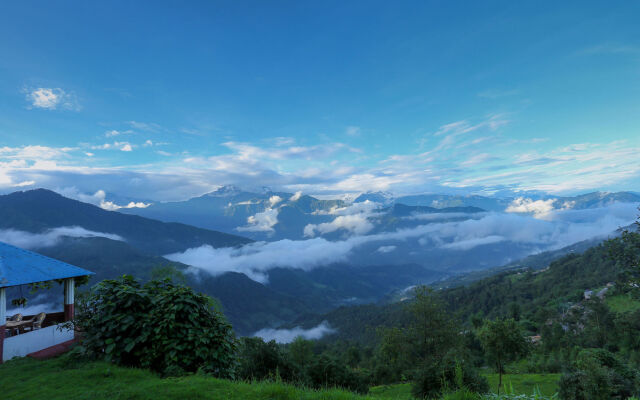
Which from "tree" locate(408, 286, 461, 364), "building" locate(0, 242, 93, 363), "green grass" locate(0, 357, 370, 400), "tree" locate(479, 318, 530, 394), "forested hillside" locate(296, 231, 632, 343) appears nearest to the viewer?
"green grass" locate(0, 357, 370, 400)

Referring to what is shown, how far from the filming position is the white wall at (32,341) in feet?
40.7

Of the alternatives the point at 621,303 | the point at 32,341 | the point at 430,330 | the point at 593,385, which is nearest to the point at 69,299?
the point at 32,341

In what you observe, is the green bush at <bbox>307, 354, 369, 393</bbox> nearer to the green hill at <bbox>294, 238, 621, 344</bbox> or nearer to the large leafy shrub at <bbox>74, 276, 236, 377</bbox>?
the large leafy shrub at <bbox>74, 276, 236, 377</bbox>

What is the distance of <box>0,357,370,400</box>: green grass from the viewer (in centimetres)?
650

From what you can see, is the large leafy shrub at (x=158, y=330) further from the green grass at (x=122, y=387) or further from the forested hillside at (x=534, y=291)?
the forested hillside at (x=534, y=291)

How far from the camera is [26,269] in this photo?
13.3 m

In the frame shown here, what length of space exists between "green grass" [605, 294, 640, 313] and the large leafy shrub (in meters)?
104

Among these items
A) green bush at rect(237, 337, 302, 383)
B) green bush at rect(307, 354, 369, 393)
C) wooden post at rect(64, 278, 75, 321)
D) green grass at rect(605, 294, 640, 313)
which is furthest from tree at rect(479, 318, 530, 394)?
green grass at rect(605, 294, 640, 313)

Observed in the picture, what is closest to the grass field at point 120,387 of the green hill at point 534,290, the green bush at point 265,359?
the green bush at point 265,359

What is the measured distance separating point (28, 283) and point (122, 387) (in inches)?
393

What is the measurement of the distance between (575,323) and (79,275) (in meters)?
100

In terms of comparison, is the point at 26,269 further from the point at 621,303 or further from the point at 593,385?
the point at 621,303

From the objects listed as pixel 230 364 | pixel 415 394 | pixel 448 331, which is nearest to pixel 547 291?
pixel 448 331

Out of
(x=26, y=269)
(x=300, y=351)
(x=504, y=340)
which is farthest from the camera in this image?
(x=300, y=351)
